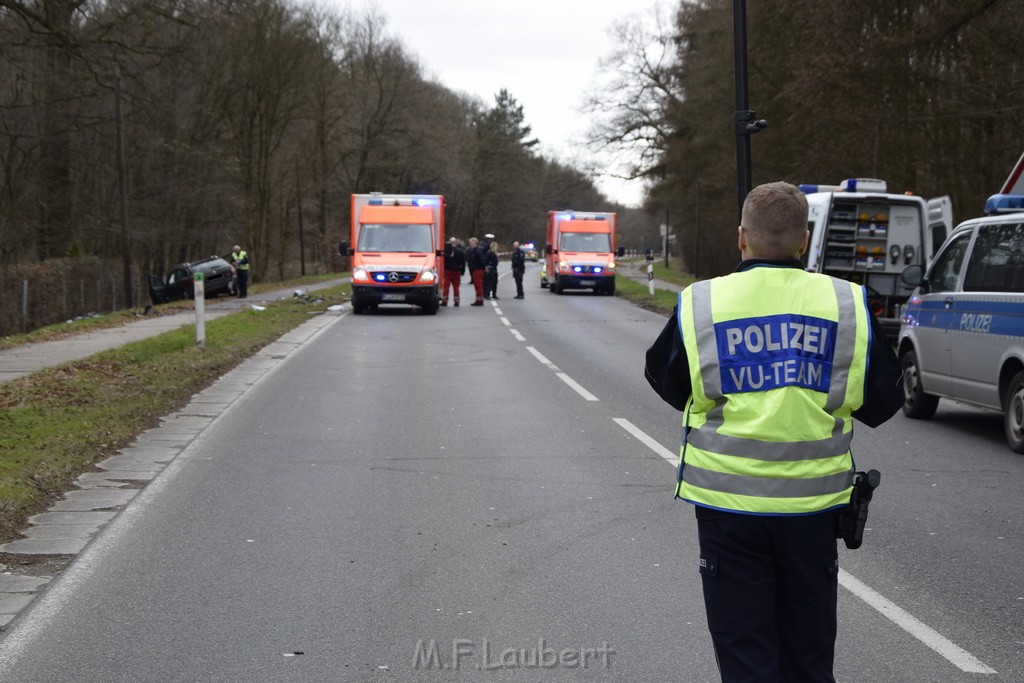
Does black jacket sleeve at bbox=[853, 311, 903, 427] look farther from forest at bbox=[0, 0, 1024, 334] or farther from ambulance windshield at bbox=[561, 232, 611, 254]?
ambulance windshield at bbox=[561, 232, 611, 254]

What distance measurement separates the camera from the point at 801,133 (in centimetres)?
3288

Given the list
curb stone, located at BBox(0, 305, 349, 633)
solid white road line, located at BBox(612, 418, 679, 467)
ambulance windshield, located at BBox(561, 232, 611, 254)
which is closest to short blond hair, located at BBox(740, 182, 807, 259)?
curb stone, located at BBox(0, 305, 349, 633)

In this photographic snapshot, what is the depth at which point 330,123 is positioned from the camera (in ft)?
195

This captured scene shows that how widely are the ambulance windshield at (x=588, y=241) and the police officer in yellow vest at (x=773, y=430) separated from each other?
123 feet

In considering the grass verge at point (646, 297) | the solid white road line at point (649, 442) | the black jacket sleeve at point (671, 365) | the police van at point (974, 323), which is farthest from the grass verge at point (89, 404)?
the grass verge at point (646, 297)

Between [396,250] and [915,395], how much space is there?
18.9 m

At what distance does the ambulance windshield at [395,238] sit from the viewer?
29703mm

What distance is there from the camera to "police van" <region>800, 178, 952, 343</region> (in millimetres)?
19484

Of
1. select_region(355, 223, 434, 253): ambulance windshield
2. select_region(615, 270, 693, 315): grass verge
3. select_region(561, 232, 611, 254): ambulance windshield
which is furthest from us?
select_region(561, 232, 611, 254): ambulance windshield

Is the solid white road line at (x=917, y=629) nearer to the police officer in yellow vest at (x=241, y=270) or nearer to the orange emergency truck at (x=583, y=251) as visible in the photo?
the orange emergency truck at (x=583, y=251)

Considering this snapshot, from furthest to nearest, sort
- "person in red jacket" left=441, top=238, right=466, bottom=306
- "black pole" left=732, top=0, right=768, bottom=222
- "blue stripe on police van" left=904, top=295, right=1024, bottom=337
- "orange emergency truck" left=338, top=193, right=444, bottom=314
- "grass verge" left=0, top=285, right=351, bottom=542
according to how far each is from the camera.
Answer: "person in red jacket" left=441, top=238, right=466, bottom=306
"orange emergency truck" left=338, top=193, right=444, bottom=314
"black pole" left=732, top=0, right=768, bottom=222
"blue stripe on police van" left=904, top=295, right=1024, bottom=337
"grass verge" left=0, top=285, right=351, bottom=542

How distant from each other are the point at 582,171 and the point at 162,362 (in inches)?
1792

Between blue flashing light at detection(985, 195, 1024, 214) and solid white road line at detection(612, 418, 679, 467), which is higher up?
blue flashing light at detection(985, 195, 1024, 214)

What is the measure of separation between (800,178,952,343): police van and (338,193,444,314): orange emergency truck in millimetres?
11553
